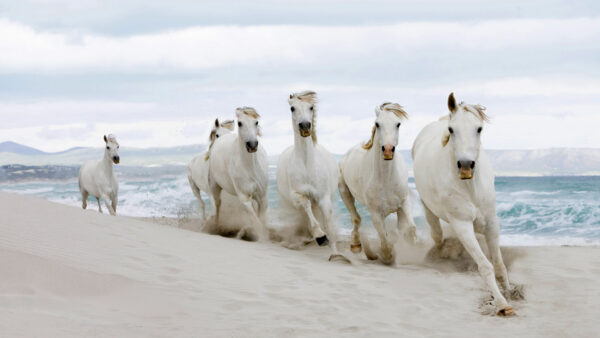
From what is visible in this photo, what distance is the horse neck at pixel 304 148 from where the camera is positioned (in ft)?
29.2

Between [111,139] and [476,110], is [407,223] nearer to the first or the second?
[476,110]

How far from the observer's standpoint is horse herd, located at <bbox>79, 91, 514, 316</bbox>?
6.28 meters

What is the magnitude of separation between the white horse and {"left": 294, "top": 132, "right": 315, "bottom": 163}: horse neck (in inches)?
80.2

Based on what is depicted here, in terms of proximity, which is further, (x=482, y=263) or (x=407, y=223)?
(x=407, y=223)

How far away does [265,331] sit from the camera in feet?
15.5

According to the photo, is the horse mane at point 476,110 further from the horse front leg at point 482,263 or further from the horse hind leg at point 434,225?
the horse hind leg at point 434,225

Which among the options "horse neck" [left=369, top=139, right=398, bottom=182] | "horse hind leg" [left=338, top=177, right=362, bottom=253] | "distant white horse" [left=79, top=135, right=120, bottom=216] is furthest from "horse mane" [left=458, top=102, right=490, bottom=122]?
"distant white horse" [left=79, top=135, right=120, bottom=216]

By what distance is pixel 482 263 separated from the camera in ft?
20.5

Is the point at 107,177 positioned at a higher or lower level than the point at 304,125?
lower

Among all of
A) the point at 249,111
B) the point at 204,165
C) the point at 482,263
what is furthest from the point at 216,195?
the point at 482,263

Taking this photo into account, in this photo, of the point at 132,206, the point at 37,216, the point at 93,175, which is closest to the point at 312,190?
the point at 37,216

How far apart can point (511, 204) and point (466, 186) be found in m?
18.5

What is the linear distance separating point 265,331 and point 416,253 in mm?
5652

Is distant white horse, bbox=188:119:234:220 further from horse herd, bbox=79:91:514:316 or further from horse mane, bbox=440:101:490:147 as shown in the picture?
horse mane, bbox=440:101:490:147
